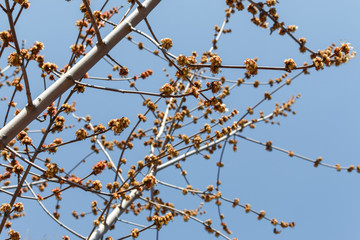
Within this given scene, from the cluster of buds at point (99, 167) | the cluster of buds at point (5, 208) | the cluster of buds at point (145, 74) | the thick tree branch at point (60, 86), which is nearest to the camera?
the thick tree branch at point (60, 86)

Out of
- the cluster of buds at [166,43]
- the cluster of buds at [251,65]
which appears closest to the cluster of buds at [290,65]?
the cluster of buds at [251,65]

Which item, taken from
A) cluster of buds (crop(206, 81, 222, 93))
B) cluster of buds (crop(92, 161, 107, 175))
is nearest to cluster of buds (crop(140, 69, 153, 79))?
cluster of buds (crop(206, 81, 222, 93))

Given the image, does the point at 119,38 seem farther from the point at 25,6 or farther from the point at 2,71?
→ the point at 2,71

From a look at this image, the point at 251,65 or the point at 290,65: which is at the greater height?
the point at 290,65

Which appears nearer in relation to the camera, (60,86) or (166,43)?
(60,86)

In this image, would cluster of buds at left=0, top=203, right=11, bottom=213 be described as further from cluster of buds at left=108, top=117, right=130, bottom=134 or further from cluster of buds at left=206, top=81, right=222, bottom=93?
cluster of buds at left=206, top=81, right=222, bottom=93

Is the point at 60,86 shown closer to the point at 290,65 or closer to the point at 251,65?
the point at 251,65

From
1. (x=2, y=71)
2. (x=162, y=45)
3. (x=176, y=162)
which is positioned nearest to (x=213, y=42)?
(x=176, y=162)

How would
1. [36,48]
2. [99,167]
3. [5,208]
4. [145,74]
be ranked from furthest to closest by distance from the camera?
1. [145,74]
2. [5,208]
3. [99,167]
4. [36,48]

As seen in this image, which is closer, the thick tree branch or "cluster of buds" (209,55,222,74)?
the thick tree branch

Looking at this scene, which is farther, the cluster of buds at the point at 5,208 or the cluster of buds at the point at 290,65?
the cluster of buds at the point at 5,208

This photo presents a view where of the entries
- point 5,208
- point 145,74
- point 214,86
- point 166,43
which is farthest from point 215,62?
point 5,208

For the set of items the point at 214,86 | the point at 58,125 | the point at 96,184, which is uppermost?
the point at 214,86

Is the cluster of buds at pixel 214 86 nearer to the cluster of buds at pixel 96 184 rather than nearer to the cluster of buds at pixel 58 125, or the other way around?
the cluster of buds at pixel 96 184
